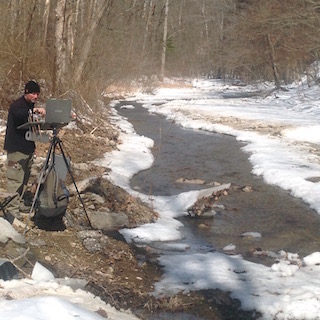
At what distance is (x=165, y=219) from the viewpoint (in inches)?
327

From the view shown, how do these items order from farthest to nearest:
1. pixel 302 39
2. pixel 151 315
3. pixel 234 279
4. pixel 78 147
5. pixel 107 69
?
1. pixel 302 39
2. pixel 107 69
3. pixel 78 147
4. pixel 234 279
5. pixel 151 315

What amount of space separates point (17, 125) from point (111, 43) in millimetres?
12307

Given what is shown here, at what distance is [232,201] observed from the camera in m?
9.77

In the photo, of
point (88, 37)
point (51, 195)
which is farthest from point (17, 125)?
point (88, 37)

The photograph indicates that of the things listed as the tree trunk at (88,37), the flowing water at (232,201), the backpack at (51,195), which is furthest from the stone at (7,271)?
the tree trunk at (88,37)

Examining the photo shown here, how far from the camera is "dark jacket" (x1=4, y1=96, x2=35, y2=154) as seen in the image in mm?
6359

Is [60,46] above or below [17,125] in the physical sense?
above

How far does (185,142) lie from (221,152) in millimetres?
1928

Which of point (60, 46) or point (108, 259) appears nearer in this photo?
point (108, 259)

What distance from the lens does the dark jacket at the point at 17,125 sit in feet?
20.9

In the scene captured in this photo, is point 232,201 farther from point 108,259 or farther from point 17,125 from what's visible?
point 17,125

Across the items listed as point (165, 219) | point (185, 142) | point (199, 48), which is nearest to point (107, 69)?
point (185, 142)

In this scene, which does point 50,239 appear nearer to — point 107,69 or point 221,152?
point 221,152

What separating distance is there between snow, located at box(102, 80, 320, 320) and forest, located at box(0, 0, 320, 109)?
2.25 m
